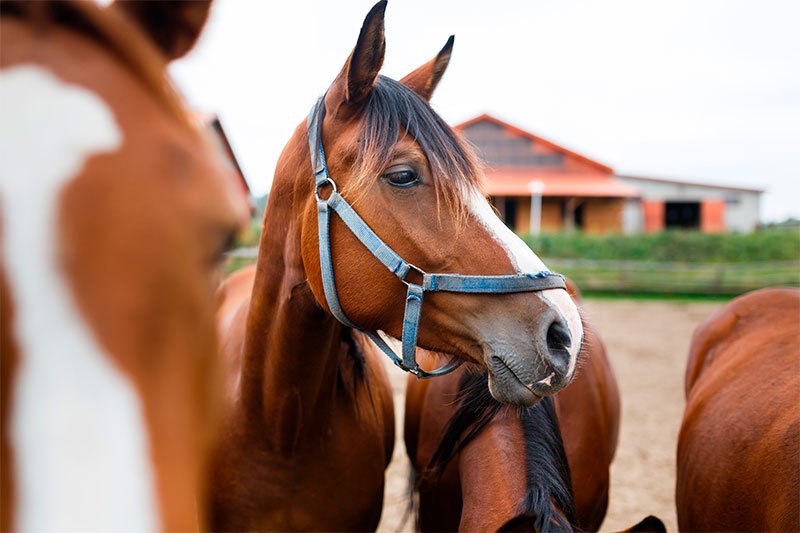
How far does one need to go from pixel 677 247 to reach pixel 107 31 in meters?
21.8

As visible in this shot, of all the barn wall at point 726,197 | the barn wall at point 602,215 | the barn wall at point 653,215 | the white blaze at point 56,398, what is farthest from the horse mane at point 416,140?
the barn wall at point 726,197

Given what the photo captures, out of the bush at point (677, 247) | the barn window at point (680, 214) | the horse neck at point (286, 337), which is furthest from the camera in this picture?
the barn window at point (680, 214)

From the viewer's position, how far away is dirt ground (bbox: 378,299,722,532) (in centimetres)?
479

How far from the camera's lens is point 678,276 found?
18.0 metres

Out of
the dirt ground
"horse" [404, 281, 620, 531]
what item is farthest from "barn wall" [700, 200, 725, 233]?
"horse" [404, 281, 620, 531]

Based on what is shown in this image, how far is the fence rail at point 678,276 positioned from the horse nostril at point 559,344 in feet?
53.0

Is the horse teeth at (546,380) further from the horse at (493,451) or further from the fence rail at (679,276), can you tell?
the fence rail at (679,276)

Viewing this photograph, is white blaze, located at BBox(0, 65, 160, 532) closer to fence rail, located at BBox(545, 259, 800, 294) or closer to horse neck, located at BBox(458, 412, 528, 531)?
horse neck, located at BBox(458, 412, 528, 531)

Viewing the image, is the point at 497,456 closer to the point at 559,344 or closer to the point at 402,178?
the point at 559,344

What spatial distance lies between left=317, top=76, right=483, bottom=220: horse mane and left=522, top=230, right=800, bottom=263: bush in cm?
1847

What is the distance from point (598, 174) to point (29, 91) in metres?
28.7

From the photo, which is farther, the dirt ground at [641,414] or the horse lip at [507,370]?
the dirt ground at [641,414]

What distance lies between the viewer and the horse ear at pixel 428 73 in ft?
7.28

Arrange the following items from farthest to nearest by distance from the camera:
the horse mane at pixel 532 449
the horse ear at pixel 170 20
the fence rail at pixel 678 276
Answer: the fence rail at pixel 678 276 → the horse mane at pixel 532 449 → the horse ear at pixel 170 20
